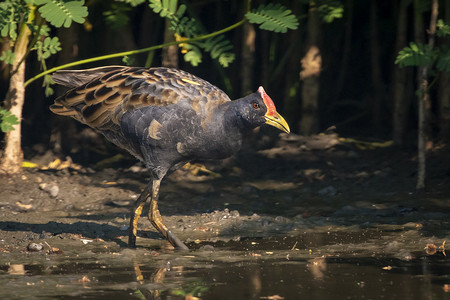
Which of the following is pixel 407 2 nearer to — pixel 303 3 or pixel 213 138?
pixel 303 3

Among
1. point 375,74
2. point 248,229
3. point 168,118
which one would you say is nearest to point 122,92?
point 168,118

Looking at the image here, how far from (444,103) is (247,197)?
277cm

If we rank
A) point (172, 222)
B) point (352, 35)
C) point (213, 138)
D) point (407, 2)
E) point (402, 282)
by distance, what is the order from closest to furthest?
point (402, 282)
point (213, 138)
point (172, 222)
point (407, 2)
point (352, 35)

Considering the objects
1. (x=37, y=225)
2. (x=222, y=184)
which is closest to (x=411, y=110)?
(x=222, y=184)

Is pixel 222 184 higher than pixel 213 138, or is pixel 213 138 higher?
pixel 213 138

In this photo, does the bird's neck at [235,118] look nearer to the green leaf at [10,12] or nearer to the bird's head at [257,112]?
the bird's head at [257,112]

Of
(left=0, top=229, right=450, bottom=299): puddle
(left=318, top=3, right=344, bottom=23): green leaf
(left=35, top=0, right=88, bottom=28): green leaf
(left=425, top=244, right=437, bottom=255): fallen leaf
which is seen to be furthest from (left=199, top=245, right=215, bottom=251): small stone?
(left=318, top=3, right=344, bottom=23): green leaf

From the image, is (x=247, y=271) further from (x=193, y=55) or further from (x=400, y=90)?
(x=400, y=90)

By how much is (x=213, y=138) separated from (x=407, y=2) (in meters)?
4.47

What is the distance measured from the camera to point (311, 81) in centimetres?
1098

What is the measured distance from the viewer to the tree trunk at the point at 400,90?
10.6 m

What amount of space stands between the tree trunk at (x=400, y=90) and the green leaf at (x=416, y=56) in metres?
1.89

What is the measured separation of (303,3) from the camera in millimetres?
11062

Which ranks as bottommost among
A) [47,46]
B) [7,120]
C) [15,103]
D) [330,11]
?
[7,120]
